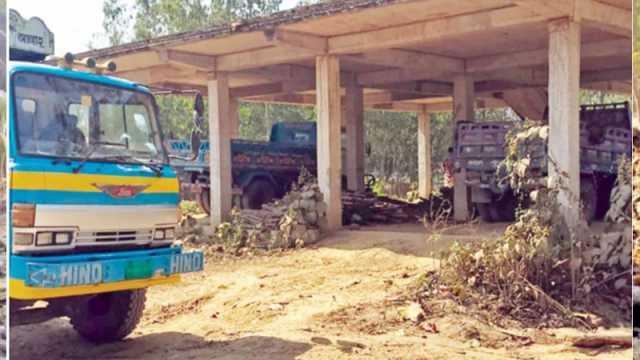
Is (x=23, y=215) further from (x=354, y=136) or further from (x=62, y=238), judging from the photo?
(x=354, y=136)

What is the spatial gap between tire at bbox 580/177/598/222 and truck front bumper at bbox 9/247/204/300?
230 inches

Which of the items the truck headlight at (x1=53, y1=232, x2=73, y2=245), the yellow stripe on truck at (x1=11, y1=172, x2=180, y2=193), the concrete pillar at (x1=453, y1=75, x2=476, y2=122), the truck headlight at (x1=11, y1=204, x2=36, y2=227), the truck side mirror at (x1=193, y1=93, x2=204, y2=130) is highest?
the concrete pillar at (x1=453, y1=75, x2=476, y2=122)

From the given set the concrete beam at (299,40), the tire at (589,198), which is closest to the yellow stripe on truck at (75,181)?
the concrete beam at (299,40)

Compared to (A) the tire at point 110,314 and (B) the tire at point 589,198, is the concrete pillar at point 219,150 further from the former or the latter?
(A) the tire at point 110,314

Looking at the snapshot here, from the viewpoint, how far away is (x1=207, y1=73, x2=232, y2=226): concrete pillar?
551 inches

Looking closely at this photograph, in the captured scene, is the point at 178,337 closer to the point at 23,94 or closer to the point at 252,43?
the point at 23,94

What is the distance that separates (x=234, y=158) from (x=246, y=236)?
3.47m

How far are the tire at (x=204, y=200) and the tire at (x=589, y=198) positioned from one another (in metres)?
7.32

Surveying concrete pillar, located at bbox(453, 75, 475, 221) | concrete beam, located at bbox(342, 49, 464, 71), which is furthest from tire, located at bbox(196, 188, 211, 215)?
concrete pillar, located at bbox(453, 75, 475, 221)

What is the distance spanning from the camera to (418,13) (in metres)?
10.4

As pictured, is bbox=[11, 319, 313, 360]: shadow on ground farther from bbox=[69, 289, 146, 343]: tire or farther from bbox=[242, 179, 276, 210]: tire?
bbox=[242, 179, 276, 210]: tire

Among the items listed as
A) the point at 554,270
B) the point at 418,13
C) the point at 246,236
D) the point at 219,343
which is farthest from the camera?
the point at 246,236

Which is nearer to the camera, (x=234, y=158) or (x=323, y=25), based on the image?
(x=323, y=25)

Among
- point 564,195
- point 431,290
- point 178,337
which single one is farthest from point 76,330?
point 564,195
